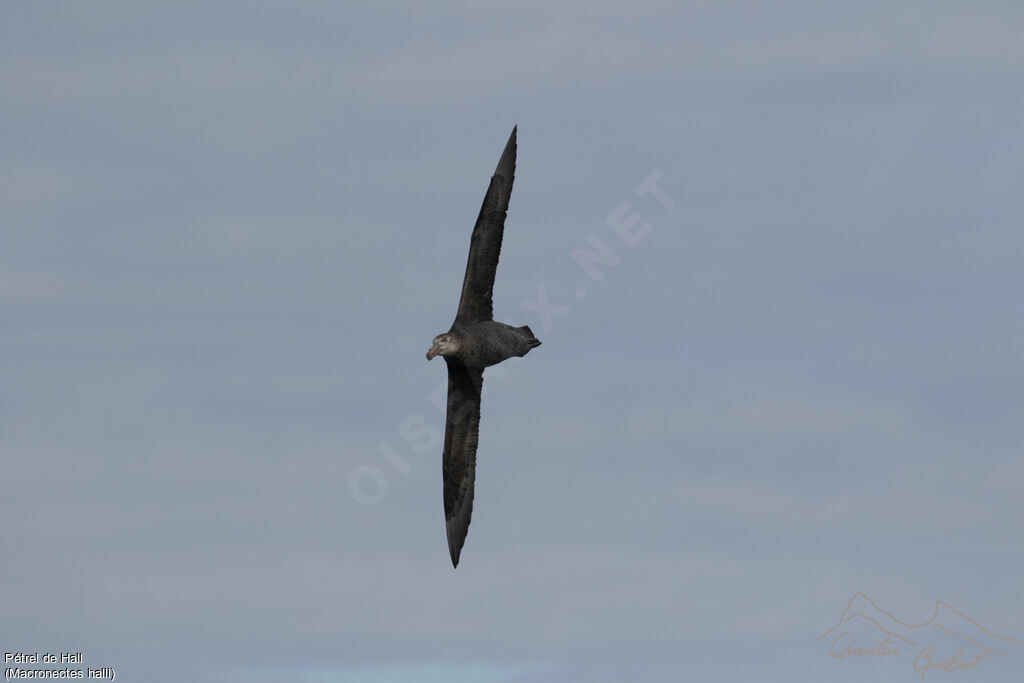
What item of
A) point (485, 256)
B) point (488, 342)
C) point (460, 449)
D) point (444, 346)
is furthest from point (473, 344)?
point (460, 449)

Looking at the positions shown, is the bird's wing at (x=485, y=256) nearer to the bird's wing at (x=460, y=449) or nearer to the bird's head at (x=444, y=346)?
the bird's head at (x=444, y=346)

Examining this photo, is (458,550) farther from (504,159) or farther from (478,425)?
(504,159)

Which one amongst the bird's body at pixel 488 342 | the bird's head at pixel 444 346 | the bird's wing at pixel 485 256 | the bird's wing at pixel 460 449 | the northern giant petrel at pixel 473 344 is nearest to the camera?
the bird's head at pixel 444 346

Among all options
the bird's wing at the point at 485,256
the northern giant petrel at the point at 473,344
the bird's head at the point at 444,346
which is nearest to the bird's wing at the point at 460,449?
the northern giant petrel at the point at 473,344

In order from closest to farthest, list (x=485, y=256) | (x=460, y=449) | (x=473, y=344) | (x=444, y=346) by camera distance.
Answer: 1. (x=444, y=346)
2. (x=473, y=344)
3. (x=485, y=256)
4. (x=460, y=449)

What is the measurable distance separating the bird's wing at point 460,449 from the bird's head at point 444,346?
1.61 meters

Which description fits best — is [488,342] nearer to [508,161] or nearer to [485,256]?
[485,256]

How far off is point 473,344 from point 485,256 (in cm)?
210

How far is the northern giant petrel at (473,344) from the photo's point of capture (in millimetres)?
35750

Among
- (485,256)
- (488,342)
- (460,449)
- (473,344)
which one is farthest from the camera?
(460,449)

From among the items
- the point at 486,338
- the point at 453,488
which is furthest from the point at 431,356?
the point at 453,488

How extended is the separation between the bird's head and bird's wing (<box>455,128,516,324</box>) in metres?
0.97

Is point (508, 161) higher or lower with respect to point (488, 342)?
higher

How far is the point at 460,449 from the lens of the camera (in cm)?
3825
